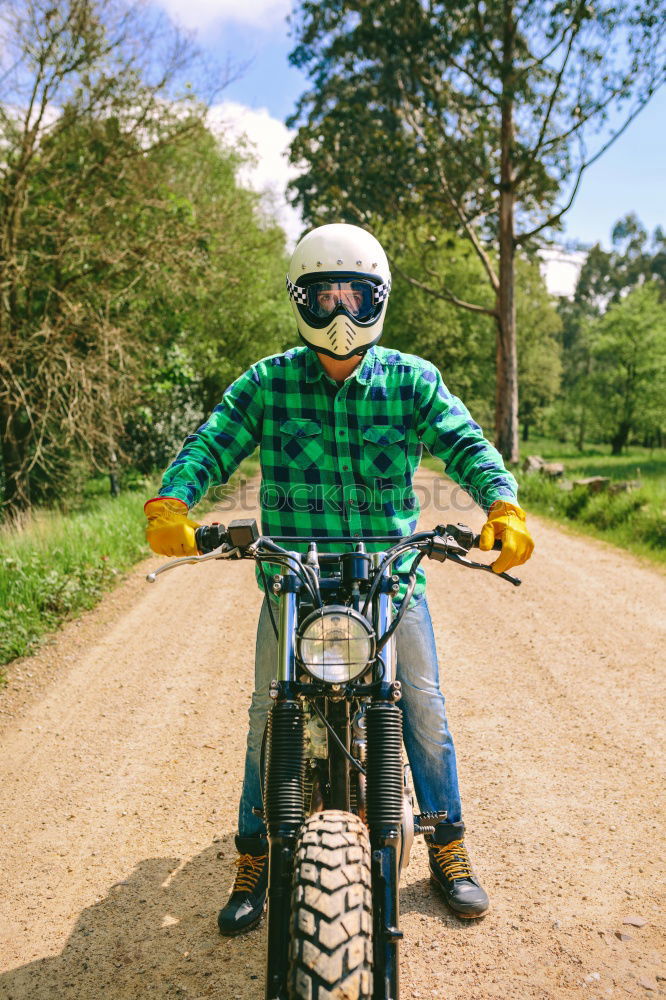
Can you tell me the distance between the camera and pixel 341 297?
2703mm

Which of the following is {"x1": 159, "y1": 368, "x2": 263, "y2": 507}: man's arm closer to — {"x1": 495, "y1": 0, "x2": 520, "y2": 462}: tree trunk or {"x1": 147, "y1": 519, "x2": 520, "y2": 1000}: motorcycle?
{"x1": 147, "y1": 519, "x2": 520, "y2": 1000}: motorcycle

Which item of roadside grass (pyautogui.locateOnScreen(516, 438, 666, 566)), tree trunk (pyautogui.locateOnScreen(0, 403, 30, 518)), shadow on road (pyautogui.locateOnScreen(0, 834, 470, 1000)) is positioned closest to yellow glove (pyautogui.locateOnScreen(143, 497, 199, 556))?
shadow on road (pyautogui.locateOnScreen(0, 834, 470, 1000))

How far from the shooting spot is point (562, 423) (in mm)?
50062

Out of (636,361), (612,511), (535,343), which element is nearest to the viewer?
(612,511)

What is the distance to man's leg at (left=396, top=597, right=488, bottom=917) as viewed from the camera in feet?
9.13

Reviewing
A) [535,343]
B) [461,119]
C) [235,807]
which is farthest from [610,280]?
[235,807]

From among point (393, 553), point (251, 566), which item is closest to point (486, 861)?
point (393, 553)

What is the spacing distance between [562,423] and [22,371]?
43.2 meters

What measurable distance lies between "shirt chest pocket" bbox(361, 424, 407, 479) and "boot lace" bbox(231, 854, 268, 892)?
1567 millimetres

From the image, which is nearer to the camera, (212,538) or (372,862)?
(372,862)

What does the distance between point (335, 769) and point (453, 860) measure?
3.48ft

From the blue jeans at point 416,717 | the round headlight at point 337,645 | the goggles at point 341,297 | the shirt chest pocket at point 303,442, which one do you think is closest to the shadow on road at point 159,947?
the blue jeans at point 416,717

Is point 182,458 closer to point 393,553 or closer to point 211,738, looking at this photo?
point 393,553

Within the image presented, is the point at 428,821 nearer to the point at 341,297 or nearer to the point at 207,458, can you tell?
the point at 207,458
